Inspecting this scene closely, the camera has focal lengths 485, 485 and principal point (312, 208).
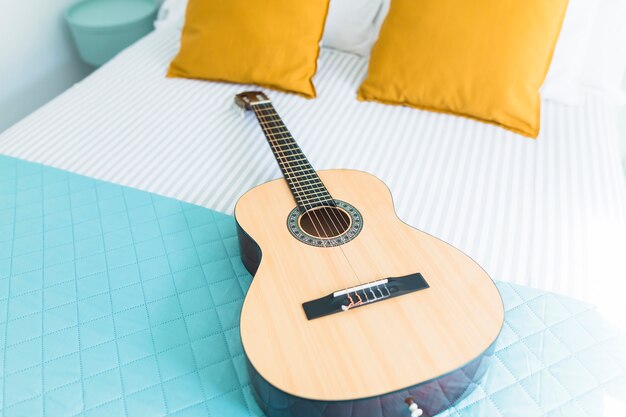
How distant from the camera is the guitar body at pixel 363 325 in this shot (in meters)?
0.77

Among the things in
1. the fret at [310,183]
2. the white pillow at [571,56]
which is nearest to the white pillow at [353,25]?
the white pillow at [571,56]

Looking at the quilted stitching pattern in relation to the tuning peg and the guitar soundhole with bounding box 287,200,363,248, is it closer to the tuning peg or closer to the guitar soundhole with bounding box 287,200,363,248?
the guitar soundhole with bounding box 287,200,363,248

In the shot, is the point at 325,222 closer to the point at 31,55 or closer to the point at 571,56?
the point at 571,56

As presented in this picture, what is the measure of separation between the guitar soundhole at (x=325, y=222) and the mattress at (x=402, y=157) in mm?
226

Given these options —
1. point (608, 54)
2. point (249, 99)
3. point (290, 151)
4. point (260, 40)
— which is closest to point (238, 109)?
point (249, 99)

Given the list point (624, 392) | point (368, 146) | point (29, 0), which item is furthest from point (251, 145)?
point (29, 0)

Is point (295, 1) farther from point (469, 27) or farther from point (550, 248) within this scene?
point (550, 248)

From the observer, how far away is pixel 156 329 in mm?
985

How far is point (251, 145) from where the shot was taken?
144cm

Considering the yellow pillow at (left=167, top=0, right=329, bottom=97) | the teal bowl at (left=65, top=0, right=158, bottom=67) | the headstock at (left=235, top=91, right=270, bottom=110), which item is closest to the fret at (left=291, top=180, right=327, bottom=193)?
the headstock at (left=235, top=91, right=270, bottom=110)

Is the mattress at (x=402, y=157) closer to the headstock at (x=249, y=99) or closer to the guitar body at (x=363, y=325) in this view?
the headstock at (x=249, y=99)

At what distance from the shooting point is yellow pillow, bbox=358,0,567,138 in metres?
1.35

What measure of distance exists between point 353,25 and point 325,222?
0.95 m

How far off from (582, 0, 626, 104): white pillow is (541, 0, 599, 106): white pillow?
0.02 metres
